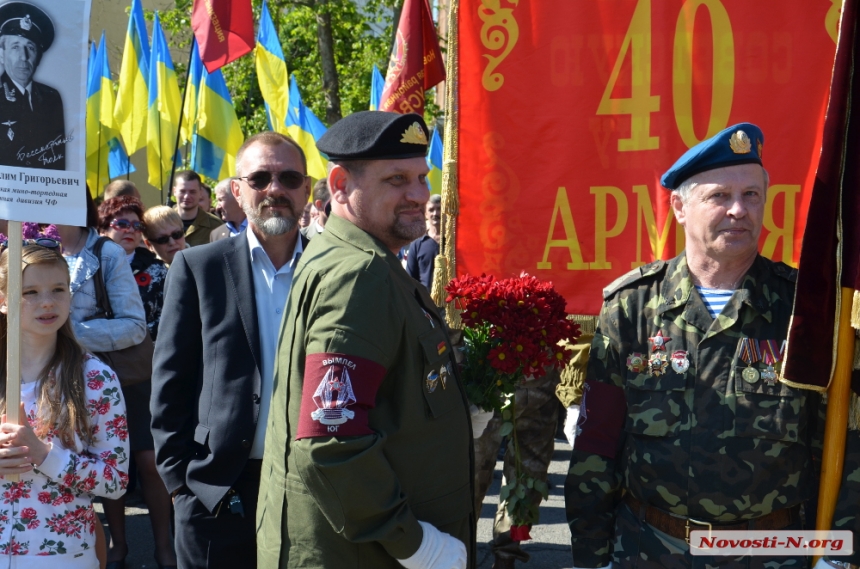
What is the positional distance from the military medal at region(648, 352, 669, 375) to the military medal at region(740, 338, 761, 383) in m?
0.22

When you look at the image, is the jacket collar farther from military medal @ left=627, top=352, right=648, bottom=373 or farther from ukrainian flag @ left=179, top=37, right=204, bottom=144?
ukrainian flag @ left=179, top=37, right=204, bottom=144

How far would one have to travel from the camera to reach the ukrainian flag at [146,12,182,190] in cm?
1105

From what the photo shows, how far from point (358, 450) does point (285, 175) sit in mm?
1459

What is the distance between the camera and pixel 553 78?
353cm

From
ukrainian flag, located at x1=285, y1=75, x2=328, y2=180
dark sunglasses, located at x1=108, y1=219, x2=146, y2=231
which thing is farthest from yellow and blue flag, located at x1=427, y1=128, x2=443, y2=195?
dark sunglasses, located at x1=108, y1=219, x2=146, y2=231

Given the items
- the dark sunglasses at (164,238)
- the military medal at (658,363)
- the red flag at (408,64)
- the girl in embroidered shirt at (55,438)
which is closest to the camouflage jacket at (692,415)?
the military medal at (658,363)

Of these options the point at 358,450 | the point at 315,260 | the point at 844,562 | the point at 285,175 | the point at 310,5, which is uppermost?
the point at 310,5

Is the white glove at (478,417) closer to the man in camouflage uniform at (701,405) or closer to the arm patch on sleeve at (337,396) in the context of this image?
the man in camouflage uniform at (701,405)

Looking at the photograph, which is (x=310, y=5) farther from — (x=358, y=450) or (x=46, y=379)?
(x=358, y=450)

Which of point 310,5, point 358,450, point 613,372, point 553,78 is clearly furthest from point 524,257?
point 310,5

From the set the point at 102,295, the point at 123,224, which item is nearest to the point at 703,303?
the point at 102,295

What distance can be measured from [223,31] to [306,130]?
2.43 metres

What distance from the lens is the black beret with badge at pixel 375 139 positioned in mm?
2324

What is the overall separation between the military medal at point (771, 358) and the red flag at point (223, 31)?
759cm
